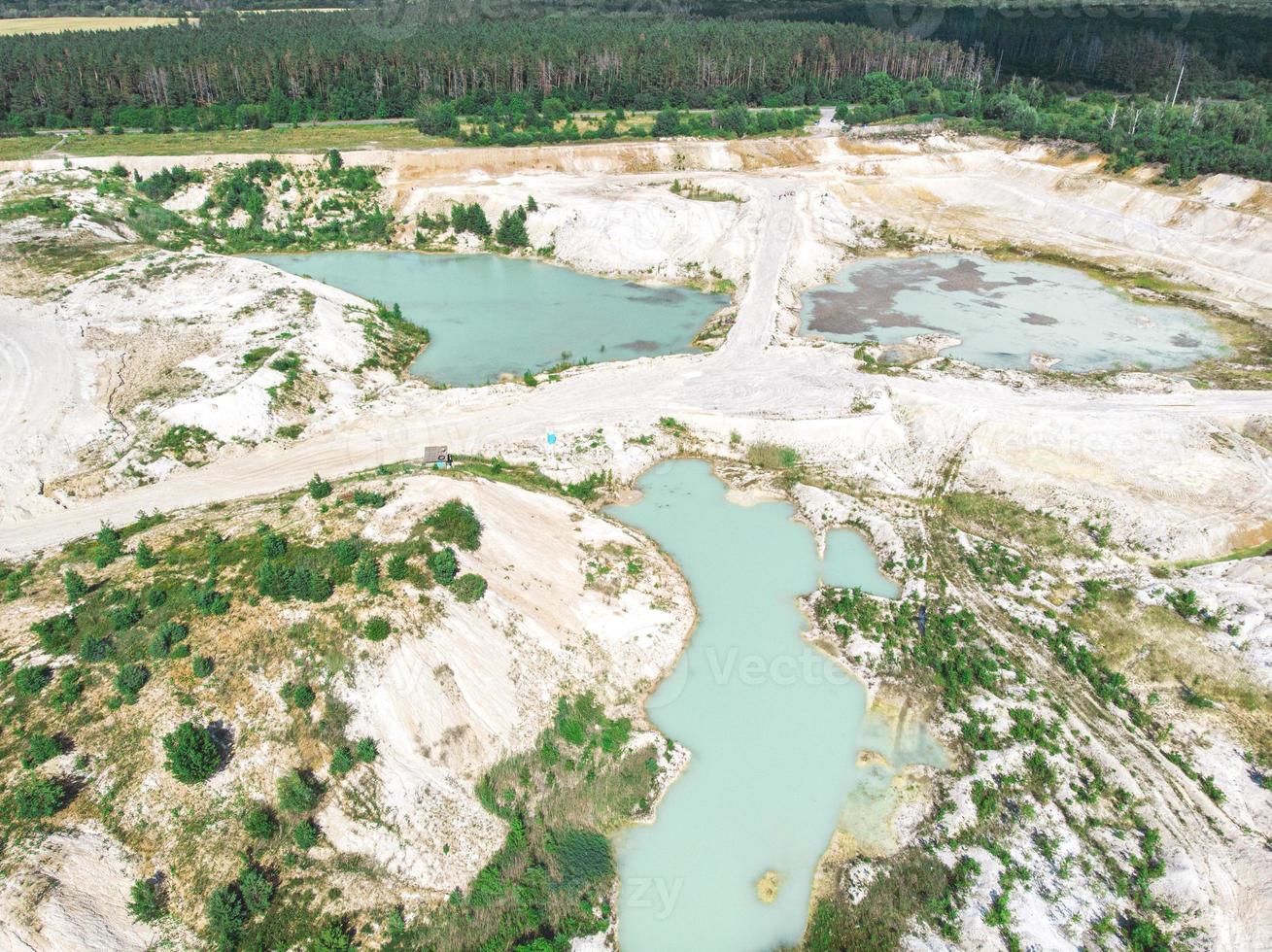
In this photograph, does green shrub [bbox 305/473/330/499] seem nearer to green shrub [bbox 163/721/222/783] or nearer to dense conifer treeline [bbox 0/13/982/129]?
green shrub [bbox 163/721/222/783]

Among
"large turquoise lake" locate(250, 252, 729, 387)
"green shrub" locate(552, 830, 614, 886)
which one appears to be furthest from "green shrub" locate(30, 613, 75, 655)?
"large turquoise lake" locate(250, 252, 729, 387)

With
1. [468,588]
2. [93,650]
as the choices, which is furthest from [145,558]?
[468,588]

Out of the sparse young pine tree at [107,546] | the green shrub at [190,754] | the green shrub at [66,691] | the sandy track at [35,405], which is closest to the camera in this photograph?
the green shrub at [190,754]

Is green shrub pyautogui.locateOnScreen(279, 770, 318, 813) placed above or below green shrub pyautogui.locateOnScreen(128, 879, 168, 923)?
above

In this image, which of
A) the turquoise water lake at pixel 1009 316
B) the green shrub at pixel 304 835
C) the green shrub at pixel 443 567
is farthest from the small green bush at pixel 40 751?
the turquoise water lake at pixel 1009 316

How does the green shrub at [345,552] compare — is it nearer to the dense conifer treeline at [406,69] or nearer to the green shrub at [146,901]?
the green shrub at [146,901]

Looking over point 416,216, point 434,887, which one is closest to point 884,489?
point 434,887
